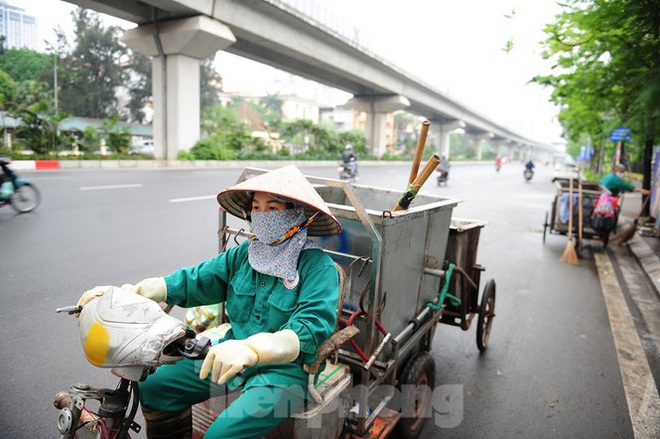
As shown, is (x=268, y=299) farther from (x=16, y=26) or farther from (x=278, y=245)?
(x=16, y=26)

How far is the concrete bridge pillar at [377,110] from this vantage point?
36088 millimetres

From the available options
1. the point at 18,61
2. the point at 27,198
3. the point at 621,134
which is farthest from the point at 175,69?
the point at 621,134

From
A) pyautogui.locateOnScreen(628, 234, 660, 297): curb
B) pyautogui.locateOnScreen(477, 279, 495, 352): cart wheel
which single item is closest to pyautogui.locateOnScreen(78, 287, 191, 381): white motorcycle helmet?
pyautogui.locateOnScreen(477, 279, 495, 352): cart wheel

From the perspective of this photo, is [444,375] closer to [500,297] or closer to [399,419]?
[399,419]

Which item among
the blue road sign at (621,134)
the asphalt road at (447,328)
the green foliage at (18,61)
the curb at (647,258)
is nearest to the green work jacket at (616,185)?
the blue road sign at (621,134)

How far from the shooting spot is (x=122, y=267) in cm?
533

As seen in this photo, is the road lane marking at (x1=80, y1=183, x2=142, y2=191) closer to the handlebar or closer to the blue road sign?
the handlebar

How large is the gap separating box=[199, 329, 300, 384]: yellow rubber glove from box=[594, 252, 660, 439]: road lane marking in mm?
2486

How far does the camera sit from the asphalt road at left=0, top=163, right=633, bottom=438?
2926 mm

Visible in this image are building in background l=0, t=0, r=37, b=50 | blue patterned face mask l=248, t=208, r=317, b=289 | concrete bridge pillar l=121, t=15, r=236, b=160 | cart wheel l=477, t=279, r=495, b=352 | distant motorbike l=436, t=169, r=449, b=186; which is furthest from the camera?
distant motorbike l=436, t=169, r=449, b=186

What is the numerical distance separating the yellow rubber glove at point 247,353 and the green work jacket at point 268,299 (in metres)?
0.08

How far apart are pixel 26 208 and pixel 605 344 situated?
29.3ft

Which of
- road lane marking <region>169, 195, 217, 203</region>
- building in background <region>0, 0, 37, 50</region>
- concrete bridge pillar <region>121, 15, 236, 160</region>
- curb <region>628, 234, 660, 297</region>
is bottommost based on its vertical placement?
curb <region>628, 234, 660, 297</region>

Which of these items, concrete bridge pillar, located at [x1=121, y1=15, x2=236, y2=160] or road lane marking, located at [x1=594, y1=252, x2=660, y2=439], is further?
concrete bridge pillar, located at [x1=121, y1=15, x2=236, y2=160]
